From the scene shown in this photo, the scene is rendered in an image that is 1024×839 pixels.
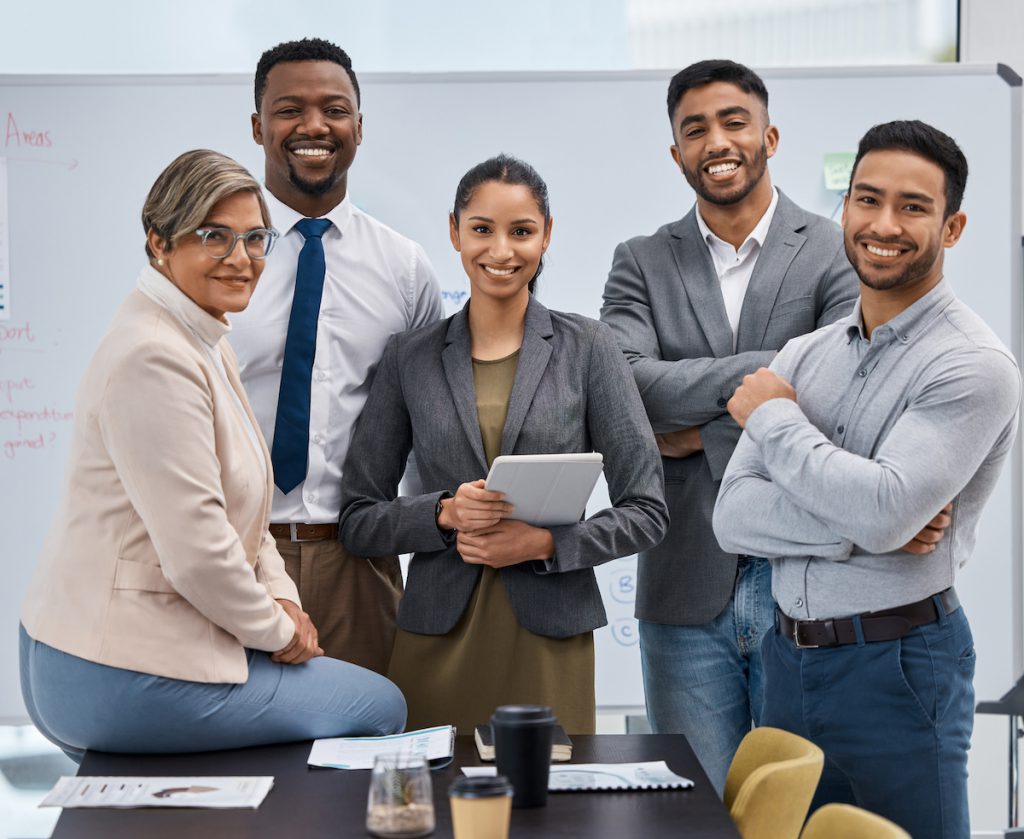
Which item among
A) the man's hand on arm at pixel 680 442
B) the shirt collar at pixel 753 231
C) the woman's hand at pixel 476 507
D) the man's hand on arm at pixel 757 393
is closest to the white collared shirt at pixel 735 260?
the shirt collar at pixel 753 231

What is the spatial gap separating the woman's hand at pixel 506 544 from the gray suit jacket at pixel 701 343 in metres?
0.42

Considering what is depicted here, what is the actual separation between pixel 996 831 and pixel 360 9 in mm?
3530

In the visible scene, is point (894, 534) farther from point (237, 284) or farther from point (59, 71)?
point (59, 71)

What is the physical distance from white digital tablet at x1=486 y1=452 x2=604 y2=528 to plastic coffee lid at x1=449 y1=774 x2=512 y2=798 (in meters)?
0.76

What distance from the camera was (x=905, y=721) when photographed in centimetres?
194

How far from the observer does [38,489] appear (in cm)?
357

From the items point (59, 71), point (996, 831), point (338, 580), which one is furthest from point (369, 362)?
point (996, 831)

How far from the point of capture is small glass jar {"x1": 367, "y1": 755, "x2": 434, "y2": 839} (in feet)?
4.98

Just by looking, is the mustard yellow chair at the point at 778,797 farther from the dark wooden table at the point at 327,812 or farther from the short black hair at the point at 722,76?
the short black hair at the point at 722,76

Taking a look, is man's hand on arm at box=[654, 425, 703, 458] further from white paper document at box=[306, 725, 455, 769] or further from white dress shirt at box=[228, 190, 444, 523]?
white paper document at box=[306, 725, 455, 769]

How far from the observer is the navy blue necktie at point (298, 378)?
2.65m

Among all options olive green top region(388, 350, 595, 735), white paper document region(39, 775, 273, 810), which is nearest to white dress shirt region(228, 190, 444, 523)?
olive green top region(388, 350, 595, 735)

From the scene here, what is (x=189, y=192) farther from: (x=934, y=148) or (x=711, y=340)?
(x=934, y=148)

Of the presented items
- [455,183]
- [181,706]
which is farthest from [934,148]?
[455,183]
